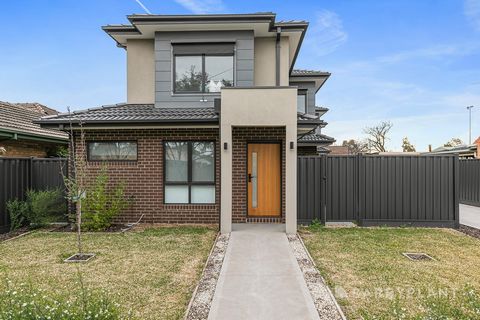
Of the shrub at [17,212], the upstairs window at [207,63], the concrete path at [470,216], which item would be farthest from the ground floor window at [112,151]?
the concrete path at [470,216]

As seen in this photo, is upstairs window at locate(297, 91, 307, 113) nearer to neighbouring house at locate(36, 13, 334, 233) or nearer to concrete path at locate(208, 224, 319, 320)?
neighbouring house at locate(36, 13, 334, 233)

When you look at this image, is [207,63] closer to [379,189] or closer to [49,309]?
[379,189]

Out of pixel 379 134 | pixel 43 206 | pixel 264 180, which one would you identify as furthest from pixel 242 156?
pixel 379 134

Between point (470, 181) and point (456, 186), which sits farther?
point (470, 181)

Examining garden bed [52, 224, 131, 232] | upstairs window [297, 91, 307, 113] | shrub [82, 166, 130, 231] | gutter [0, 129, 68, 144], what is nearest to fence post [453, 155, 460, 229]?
upstairs window [297, 91, 307, 113]

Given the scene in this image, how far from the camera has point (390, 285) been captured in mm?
4727

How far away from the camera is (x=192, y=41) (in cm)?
1030

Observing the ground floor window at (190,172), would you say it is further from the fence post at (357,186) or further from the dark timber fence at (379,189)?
the fence post at (357,186)

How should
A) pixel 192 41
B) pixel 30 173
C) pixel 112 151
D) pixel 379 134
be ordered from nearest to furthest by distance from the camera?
1. pixel 112 151
2. pixel 30 173
3. pixel 192 41
4. pixel 379 134

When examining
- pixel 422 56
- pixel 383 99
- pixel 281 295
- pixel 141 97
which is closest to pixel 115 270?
pixel 281 295

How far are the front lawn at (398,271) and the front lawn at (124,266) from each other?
239 centimetres

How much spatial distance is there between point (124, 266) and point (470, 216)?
11.6 meters

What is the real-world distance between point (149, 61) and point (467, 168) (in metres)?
14.0

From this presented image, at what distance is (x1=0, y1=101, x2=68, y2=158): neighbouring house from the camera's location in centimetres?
1044
